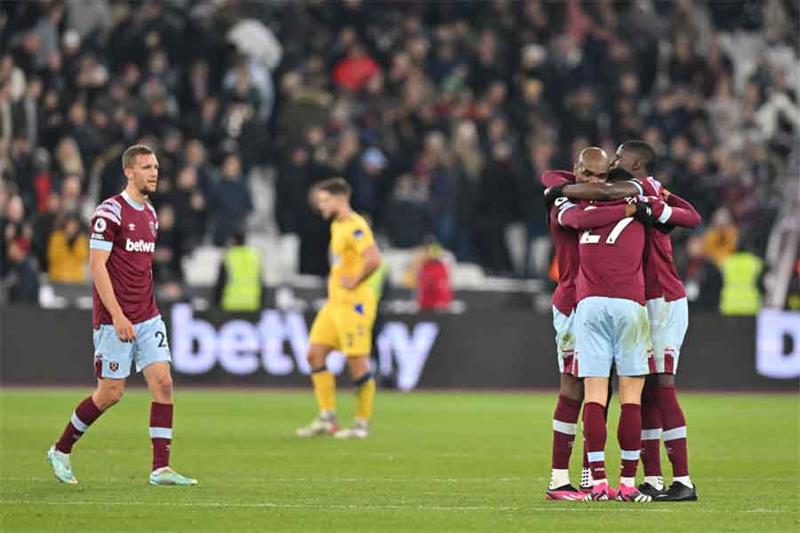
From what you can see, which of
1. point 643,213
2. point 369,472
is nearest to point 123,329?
point 369,472

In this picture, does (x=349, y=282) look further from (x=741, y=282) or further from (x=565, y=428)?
(x=741, y=282)

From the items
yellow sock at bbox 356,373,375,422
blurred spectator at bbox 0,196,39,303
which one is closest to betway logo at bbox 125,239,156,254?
yellow sock at bbox 356,373,375,422

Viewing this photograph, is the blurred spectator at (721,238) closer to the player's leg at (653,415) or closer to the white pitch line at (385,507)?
the player's leg at (653,415)

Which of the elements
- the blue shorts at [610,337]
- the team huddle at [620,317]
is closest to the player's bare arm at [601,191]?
the team huddle at [620,317]

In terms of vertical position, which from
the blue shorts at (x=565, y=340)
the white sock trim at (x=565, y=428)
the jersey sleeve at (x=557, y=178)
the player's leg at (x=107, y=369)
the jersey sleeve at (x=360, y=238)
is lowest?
the white sock trim at (x=565, y=428)

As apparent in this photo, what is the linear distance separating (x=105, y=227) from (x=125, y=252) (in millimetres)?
240

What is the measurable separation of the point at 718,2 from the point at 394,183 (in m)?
7.36

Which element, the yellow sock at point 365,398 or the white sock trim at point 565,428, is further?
the yellow sock at point 365,398

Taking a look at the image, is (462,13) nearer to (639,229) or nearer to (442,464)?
(442,464)

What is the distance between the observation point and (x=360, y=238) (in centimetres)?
1897

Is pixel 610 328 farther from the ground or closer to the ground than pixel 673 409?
farther from the ground

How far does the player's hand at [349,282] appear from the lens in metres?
19.0

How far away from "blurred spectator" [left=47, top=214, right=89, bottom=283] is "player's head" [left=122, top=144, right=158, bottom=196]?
13.0 m

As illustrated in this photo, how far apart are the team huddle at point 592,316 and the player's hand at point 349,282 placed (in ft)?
17.1
